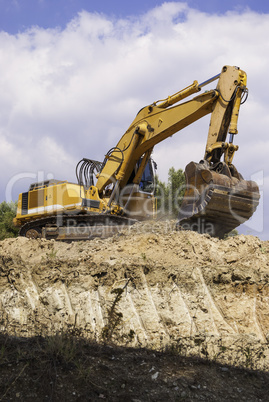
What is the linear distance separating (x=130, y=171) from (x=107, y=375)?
31.5ft

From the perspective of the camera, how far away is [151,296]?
7492 millimetres

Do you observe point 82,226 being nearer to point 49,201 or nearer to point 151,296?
point 49,201

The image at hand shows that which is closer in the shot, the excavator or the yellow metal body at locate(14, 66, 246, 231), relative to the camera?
the excavator

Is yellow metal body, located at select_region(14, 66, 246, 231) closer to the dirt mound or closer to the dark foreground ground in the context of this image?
the dirt mound

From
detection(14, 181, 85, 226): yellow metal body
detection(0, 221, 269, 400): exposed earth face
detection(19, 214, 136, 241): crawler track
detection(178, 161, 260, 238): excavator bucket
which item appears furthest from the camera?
detection(14, 181, 85, 226): yellow metal body

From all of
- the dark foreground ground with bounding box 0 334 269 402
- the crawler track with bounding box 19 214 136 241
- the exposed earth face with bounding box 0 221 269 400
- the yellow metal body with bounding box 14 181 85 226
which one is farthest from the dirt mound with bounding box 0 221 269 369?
the yellow metal body with bounding box 14 181 85 226

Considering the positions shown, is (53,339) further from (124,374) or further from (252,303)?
(252,303)

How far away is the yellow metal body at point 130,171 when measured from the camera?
37.7 feet

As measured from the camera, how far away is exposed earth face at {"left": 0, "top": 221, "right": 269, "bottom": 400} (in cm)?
702

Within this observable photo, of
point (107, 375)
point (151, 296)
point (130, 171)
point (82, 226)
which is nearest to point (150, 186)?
point (130, 171)

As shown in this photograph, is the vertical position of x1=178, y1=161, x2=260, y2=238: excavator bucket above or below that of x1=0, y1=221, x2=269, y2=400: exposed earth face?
above

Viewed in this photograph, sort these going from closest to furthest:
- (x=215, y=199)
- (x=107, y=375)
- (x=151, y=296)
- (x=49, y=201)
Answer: (x=107, y=375)
(x=151, y=296)
(x=215, y=199)
(x=49, y=201)

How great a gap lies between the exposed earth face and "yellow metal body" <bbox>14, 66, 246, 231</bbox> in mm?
4291

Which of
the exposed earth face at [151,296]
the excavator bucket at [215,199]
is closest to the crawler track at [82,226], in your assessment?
the excavator bucket at [215,199]
